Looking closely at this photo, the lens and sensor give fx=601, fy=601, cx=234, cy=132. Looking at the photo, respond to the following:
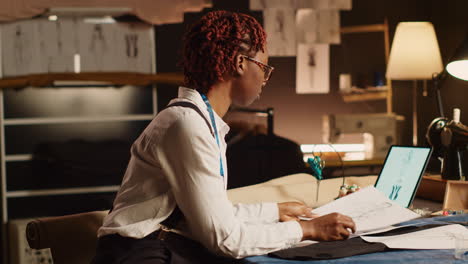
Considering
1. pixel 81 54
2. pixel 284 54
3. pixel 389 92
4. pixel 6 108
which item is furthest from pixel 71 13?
pixel 389 92

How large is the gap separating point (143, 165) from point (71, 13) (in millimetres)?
3523

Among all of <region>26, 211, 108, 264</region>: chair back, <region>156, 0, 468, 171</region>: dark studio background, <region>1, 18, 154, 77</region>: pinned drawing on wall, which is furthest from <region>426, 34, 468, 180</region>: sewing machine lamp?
<region>1, 18, 154, 77</region>: pinned drawing on wall

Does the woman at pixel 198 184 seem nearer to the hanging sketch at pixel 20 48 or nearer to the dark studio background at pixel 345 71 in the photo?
the hanging sketch at pixel 20 48

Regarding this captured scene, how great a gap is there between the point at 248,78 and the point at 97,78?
3273 millimetres

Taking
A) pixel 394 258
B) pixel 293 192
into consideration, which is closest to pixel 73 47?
pixel 293 192

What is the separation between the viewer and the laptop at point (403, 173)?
203 cm

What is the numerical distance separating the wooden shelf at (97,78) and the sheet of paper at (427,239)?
3425 millimetres

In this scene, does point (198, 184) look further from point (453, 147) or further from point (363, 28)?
point (363, 28)

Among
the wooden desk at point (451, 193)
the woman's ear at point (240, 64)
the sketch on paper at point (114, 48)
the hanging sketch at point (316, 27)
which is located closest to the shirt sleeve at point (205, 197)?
the woman's ear at point (240, 64)

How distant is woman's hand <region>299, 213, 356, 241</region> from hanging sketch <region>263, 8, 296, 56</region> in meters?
3.76

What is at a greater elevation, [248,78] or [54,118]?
[248,78]

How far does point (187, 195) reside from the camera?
131 centimetres

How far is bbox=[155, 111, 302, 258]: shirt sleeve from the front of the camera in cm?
130

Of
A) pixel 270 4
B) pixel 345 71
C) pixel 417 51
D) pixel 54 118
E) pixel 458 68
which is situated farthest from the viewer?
pixel 345 71
